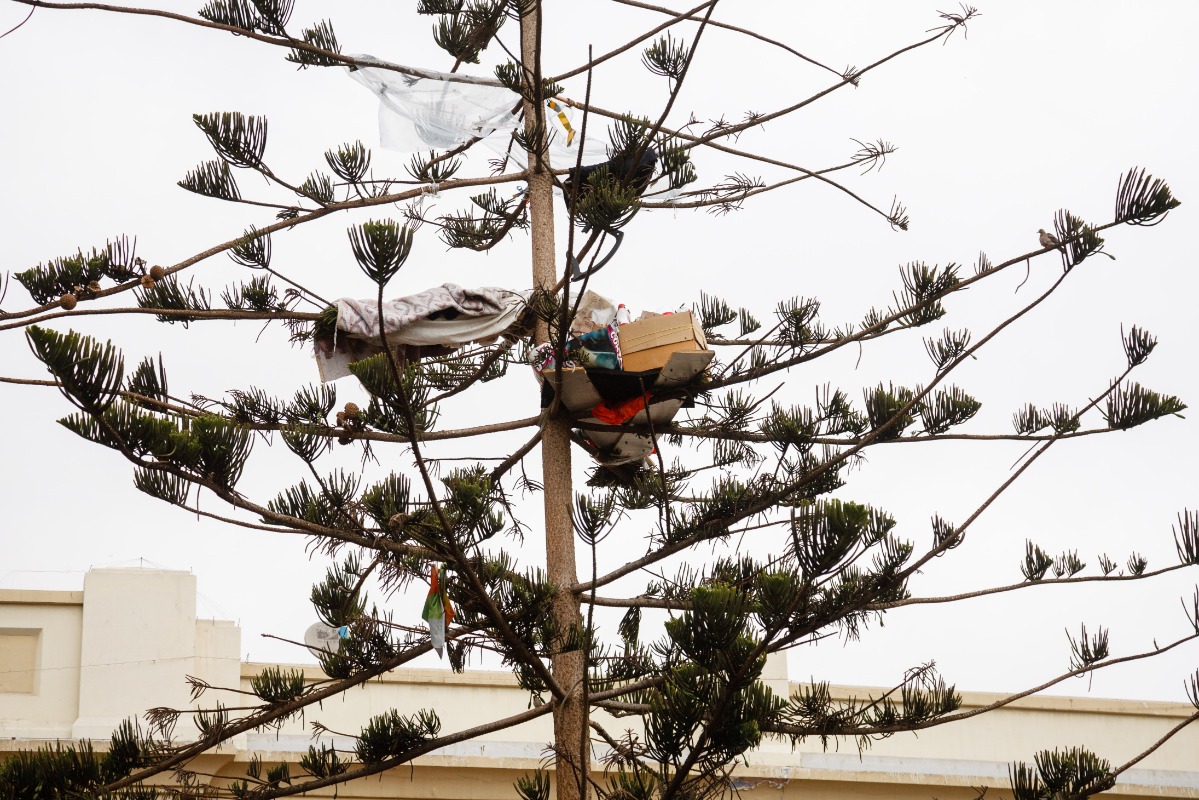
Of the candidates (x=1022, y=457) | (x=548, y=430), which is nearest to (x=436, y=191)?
(x=548, y=430)

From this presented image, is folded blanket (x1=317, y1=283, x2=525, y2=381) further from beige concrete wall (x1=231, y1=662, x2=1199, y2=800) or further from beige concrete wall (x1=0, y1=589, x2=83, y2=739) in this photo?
beige concrete wall (x1=0, y1=589, x2=83, y2=739)

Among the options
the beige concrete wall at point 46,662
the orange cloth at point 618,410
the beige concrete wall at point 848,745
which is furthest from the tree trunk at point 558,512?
the beige concrete wall at point 46,662

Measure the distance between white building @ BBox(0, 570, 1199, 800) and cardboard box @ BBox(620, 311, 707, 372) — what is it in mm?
3273

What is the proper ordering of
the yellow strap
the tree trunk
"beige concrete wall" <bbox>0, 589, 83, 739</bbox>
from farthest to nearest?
"beige concrete wall" <bbox>0, 589, 83, 739</bbox> → the yellow strap → the tree trunk

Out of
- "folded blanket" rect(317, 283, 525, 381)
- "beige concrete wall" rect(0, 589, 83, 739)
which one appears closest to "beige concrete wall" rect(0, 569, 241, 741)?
"beige concrete wall" rect(0, 589, 83, 739)

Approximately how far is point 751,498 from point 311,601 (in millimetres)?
1815

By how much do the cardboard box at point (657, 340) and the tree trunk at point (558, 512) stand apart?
452mm

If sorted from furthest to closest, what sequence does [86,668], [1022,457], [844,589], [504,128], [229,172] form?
[86,668], [504,128], [229,172], [1022,457], [844,589]

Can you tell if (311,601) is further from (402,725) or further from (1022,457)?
(1022,457)

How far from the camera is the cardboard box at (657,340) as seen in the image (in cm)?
541

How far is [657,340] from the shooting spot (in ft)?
17.8

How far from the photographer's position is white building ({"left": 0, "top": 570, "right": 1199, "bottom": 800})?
772 centimetres

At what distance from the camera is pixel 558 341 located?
16.7ft

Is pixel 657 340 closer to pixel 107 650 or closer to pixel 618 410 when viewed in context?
pixel 618 410
